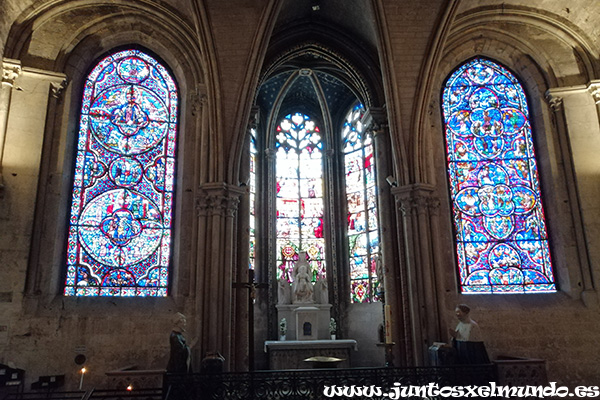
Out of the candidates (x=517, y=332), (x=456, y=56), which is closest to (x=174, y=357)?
(x=517, y=332)

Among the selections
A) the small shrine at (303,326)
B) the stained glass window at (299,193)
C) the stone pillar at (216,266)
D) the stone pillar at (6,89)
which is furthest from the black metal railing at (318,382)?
the stained glass window at (299,193)

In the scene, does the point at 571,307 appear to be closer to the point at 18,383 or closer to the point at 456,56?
the point at 456,56

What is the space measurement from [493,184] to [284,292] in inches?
258

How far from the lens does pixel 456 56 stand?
38.6ft

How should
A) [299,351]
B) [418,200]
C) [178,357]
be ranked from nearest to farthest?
1. [178,357]
2. [418,200]
3. [299,351]

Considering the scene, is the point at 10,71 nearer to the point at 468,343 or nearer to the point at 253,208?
the point at 253,208

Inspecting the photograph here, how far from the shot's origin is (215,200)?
397 inches

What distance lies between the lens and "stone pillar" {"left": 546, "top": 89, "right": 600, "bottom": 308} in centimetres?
1002

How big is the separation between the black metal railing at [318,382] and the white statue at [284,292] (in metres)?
7.66

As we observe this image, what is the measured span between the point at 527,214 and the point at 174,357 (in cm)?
804

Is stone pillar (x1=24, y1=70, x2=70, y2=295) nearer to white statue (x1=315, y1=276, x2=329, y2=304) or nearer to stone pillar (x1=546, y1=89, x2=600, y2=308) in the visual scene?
white statue (x1=315, y1=276, x2=329, y2=304)

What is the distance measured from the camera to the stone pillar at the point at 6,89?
9213mm

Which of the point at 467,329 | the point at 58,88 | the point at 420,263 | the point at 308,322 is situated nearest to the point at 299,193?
the point at 308,322

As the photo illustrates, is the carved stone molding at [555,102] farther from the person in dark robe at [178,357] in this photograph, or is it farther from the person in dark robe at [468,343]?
Result: the person in dark robe at [178,357]
